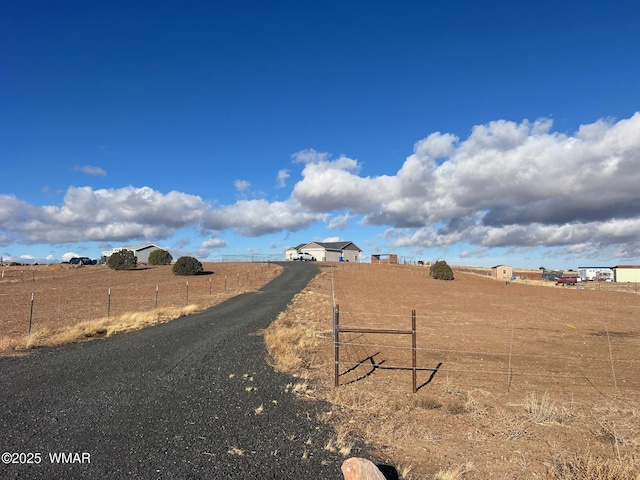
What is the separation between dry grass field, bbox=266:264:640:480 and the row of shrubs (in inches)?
1428

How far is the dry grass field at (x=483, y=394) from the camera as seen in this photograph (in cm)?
643

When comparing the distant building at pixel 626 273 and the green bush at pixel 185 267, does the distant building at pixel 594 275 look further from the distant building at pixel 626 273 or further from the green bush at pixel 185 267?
the green bush at pixel 185 267

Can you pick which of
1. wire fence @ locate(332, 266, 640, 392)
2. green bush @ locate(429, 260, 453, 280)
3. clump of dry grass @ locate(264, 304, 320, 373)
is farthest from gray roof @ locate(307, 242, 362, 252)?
clump of dry grass @ locate(264, 304, 320, 373)

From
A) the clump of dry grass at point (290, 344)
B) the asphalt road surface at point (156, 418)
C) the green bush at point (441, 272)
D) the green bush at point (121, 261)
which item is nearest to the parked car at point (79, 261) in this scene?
the green bush at point (121, 261)

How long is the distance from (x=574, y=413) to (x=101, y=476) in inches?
336

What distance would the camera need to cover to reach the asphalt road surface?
18.8 feet

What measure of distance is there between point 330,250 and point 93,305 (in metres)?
78.0

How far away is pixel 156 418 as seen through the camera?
7520mm

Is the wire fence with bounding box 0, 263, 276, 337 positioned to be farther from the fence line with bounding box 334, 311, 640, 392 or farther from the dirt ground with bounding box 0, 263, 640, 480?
the fence line with bounding box 334, 311, 640, 392

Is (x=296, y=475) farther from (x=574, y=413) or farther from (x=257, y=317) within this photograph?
(x=257, y=317)

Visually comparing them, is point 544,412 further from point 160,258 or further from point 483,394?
point 160,258

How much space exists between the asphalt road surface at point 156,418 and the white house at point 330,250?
88915 mm

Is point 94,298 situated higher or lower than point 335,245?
lower

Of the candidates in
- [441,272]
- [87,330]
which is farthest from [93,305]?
[441,272]
